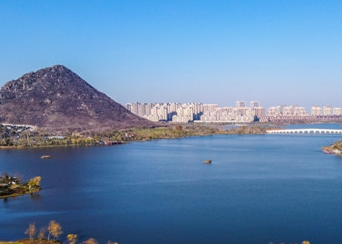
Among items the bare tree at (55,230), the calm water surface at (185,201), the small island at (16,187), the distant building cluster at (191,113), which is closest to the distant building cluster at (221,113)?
the distant building cluster at (191,113)

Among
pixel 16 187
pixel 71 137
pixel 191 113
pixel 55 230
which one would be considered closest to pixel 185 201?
pixel 55 230

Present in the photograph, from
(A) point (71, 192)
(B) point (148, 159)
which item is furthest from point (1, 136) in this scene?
(A) point (71, 192)

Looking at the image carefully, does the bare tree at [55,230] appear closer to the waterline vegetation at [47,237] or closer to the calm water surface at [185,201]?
the waterline vegetation at [47,237]

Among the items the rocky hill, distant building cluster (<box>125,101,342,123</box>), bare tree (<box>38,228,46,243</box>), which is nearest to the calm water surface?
bare tree (<box>38,228,46,243</box>)

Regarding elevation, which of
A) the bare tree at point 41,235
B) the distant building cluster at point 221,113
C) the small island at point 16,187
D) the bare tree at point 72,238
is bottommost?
the bare tree at point 72,238

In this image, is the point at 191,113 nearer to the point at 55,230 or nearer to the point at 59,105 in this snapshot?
the point at 59,105

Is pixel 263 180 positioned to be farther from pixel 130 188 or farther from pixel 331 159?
pixel 331 159

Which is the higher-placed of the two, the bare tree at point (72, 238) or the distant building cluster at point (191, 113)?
the distant building cluster at point (191, 113)
